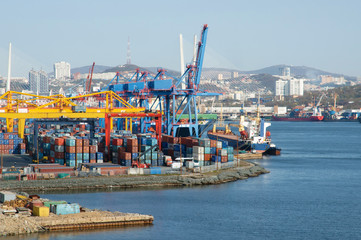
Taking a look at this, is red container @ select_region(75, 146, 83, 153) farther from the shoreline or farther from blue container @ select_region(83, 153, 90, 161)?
the shoreline

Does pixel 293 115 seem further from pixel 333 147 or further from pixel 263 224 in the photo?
pixel 263 224

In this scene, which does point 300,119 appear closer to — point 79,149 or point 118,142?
point 118,142

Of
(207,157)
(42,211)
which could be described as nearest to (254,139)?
(207,157)

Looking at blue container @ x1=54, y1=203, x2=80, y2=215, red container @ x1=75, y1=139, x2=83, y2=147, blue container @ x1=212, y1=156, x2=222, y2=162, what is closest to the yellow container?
blue container @ x1=54, y1=203, x2=80, y2=215

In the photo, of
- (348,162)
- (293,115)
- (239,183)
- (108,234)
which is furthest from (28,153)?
(293,115)

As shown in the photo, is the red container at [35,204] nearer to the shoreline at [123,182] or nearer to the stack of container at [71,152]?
the shoreline at [123,182]

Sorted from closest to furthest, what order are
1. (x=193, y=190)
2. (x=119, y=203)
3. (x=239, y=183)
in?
(x=119, y=203), (x=193, y=190), (x=239, y=183)

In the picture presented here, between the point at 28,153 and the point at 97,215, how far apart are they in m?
22.1

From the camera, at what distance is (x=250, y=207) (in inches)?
1019

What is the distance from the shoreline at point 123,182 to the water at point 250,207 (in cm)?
83

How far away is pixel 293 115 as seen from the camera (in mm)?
147250

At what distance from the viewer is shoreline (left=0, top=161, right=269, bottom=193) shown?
1132 inches

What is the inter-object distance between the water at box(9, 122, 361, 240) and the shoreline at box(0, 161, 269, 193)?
826 mm

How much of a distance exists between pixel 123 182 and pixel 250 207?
22.7 feet
